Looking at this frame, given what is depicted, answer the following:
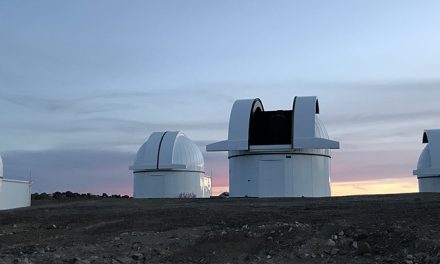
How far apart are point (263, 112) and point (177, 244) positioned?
20.9 m

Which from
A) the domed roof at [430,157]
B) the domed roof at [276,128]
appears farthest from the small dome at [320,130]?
the domed roof at [430,157]

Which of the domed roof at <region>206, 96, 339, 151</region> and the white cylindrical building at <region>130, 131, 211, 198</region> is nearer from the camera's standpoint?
the domed roof at <region>206, 96, 339, 151</region>

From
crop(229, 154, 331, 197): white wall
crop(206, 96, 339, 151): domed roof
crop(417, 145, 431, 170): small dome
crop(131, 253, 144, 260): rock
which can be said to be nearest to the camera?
crop(131, 253, 144, 260): rock

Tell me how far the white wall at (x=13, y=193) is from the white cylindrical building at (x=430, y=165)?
23.9 metres

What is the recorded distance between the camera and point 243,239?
436 inches

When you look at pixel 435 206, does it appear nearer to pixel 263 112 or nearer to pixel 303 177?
pixel 303 177

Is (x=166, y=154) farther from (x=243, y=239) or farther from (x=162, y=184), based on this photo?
(x=243, y=239)

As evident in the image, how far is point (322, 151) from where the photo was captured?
30.5 metres

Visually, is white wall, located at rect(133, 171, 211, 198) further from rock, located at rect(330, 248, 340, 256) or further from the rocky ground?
rock, located at rect(330, 248, 340, 256)

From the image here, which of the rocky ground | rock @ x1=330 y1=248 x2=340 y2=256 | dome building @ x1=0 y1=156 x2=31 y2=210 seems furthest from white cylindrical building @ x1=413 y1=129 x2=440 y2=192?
rock @ x1=330 y1=248 x2=340 y2=256

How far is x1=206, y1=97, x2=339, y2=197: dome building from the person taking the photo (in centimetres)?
2912

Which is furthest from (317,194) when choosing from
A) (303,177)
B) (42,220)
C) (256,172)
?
(42,220)

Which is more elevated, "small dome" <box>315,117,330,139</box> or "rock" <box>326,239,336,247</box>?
"small dome" <box>315,117,330,139</box>

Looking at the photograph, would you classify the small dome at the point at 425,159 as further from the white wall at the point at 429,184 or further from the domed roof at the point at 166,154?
the domed roof at the point at 166,154
